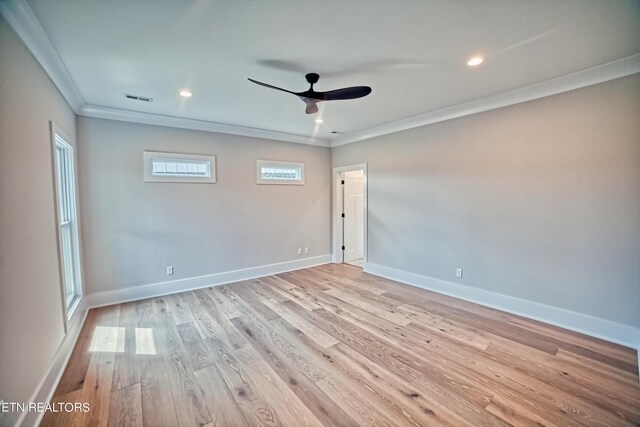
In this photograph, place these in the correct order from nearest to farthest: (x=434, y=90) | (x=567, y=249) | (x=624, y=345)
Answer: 1. (x=624, y=345)
2. (x=567, y=249)
3. (x=434, y=90)

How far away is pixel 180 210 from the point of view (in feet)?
14.0

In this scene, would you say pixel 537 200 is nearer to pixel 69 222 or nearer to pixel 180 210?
pixel 180 210

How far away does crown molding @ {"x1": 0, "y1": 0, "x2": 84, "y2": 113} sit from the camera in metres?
1.67

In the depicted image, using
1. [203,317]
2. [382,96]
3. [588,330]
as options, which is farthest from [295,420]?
[382,96]

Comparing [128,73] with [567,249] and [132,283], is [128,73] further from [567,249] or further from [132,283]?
[567,249]

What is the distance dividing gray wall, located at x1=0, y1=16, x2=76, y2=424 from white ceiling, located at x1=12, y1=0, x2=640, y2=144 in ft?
1.38

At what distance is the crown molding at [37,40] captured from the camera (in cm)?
167

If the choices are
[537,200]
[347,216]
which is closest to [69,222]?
[347,216]

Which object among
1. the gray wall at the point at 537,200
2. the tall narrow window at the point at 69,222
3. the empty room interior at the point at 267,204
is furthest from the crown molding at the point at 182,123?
the gray wall at the point at 537,200

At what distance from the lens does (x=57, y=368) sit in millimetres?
2238

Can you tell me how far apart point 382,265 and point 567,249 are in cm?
267

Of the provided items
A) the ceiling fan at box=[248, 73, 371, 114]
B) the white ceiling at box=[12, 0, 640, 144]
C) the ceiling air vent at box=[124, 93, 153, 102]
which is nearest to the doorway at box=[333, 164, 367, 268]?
the white ceiling at box=[12, 0, 640, 144]

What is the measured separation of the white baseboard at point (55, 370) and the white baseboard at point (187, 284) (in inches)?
19.8

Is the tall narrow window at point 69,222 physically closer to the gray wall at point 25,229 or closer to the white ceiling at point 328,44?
the white ceiling at point 328,44
